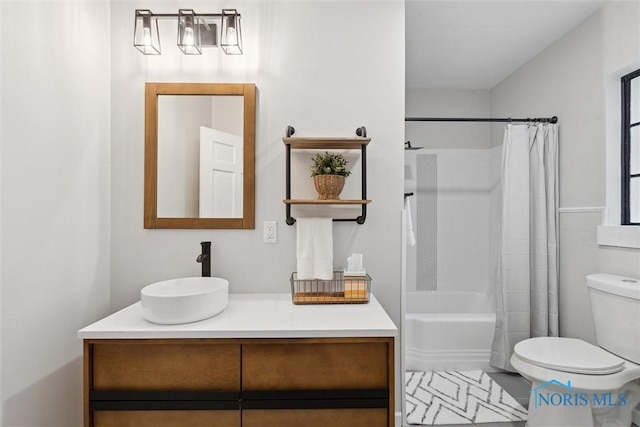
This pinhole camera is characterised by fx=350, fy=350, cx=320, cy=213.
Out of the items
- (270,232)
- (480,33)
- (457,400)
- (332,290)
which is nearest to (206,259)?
(270,232)

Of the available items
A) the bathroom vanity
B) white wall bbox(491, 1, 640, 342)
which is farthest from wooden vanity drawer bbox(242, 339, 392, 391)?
white wall bbox(491, 1, 640, 342)

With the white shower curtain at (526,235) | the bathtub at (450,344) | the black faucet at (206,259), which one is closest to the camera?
the black faucet at (206,259)

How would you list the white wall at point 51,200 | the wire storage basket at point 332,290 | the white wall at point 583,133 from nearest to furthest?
the white wall at point 51,200, the wire storage basket at point 332,290, the white wall at point 583,133

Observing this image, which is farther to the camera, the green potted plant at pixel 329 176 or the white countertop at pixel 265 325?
the green potted plant at pixel 329 176

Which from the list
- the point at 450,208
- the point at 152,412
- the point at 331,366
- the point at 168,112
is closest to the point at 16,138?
the point at 168,112

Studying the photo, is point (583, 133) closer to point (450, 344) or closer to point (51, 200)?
point (450, 344)

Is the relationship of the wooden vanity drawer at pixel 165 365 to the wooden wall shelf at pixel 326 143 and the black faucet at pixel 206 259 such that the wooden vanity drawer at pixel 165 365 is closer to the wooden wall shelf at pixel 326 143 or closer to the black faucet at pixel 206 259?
the black faucet at pixel 206 259

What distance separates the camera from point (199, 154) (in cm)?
176

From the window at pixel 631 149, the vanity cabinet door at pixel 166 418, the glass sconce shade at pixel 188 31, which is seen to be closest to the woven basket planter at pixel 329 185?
the glass sconce shade at pixel 188 31

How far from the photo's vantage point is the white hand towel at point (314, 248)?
5.47ft

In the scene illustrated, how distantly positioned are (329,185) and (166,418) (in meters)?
1.13

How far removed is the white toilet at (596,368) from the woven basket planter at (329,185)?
4.14 ft

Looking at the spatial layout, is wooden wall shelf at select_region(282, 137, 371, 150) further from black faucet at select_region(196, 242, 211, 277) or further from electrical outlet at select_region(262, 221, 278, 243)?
black faucet at select_region(196, 242, 211, 277)

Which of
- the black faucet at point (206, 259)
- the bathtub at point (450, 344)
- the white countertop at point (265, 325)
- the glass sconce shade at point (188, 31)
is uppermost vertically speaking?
the glass sconce shade at point (188, 31)
